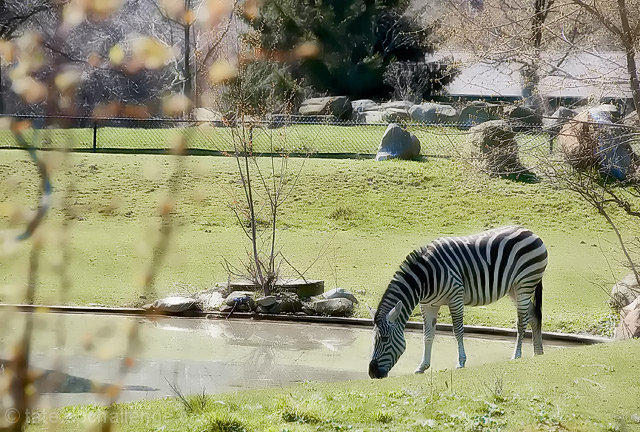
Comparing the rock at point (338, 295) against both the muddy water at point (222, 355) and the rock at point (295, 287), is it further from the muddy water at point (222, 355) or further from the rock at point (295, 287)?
the muddy water at point (222, 355)

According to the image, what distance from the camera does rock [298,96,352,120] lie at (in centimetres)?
3022

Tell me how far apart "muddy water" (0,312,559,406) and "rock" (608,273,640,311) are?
1639mm

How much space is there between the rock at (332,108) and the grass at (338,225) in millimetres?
7376

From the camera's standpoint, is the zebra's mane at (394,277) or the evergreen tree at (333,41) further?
the evergreen tree at (333,41)

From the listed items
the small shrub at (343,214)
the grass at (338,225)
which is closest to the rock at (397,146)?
the grass at (338,225)

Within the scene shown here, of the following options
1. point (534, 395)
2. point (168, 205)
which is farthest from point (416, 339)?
point (168, 205)

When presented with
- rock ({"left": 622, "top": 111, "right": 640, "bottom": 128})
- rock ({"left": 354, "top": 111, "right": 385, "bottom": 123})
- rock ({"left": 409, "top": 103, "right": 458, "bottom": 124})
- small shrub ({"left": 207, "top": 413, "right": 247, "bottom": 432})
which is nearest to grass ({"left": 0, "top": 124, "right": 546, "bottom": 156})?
rock ({"left": 354, "top": 111, "right": 385, "bottom": 123})

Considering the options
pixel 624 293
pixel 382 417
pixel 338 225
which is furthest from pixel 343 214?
pixel 382 417

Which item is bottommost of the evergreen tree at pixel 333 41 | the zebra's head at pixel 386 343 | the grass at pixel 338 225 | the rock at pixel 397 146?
the zebra's head at pixel 386 343

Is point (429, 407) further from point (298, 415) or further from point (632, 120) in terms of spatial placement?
point (632, 120)

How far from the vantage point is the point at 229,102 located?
62.1 feet

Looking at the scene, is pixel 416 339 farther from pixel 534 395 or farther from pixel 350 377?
pixel 534 395

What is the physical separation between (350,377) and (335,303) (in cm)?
341

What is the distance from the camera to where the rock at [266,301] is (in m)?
13.2
